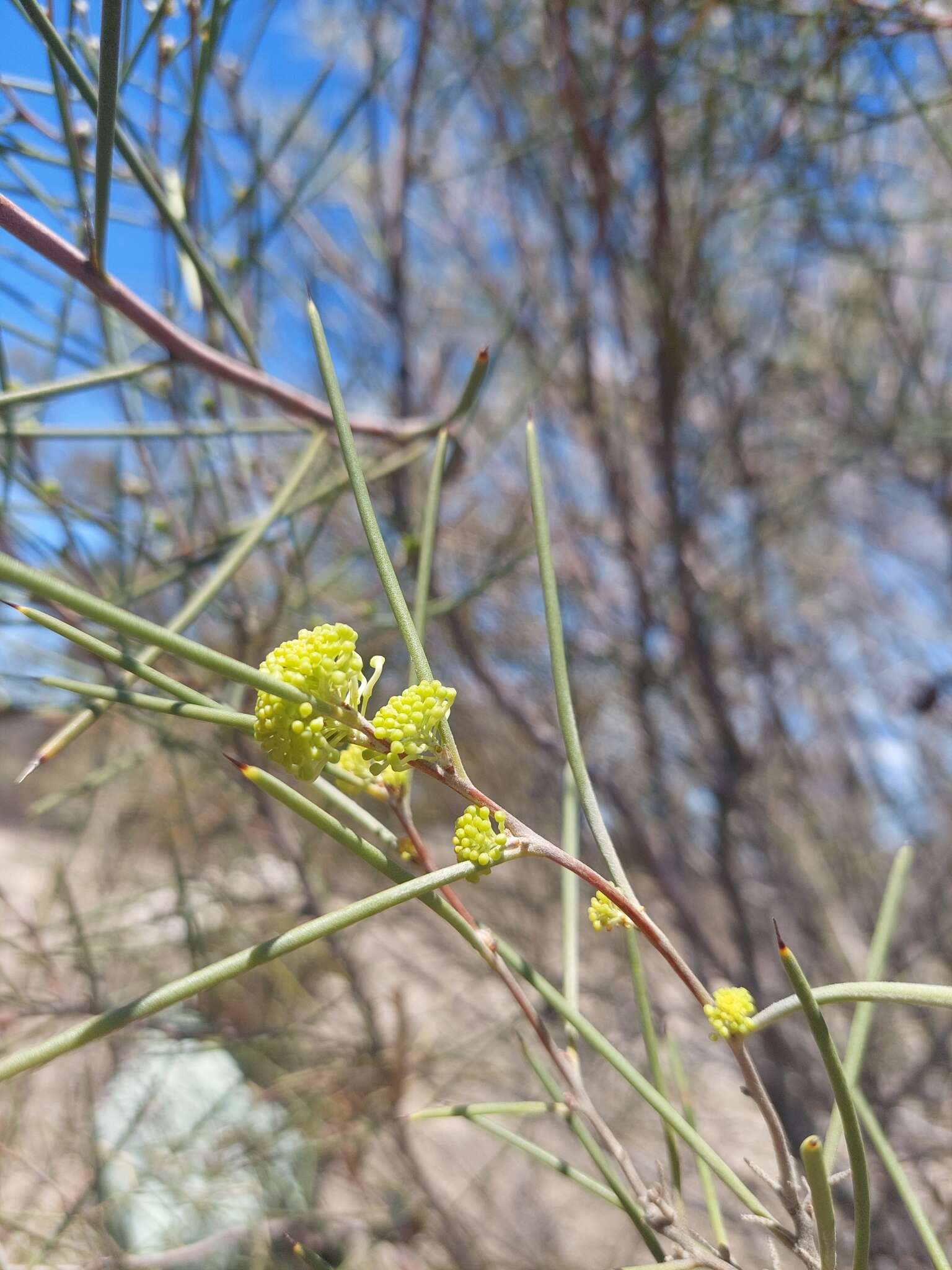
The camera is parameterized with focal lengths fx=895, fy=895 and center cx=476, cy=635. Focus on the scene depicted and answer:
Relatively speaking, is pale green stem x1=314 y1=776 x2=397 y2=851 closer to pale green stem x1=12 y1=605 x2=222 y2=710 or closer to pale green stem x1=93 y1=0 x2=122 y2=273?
pale green stem x1=12 y1=605 x2=222 y2=710

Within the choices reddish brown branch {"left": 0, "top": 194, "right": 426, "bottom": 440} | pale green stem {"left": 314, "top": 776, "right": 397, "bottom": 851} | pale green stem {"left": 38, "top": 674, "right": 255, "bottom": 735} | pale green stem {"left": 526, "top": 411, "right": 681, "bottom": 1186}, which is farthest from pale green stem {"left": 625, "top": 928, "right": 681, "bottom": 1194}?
reddish brown branch {"left": 0, "top": 194, "right": 426, "bottom": 440}

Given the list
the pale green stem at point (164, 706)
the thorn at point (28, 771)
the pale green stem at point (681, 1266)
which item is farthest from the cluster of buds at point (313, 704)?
the pale green stem at point (681, 1266)

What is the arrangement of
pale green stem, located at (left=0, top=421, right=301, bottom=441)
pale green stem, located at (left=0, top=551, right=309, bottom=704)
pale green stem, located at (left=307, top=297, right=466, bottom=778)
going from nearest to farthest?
pale green stem, located at (left=0, top=551, right=309, bottom=704), pale green stem, located at (left=307, top=297, right=466, bottom=778), pale green stem, located at (left=0, top=421, right=301, bottom=441)

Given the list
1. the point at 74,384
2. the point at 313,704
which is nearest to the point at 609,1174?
the point at 313,704

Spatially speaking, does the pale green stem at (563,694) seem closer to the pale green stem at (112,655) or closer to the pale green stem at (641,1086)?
the pale green stem at (641,1086)

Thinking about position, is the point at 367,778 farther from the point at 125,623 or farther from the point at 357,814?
the point at 125,623
